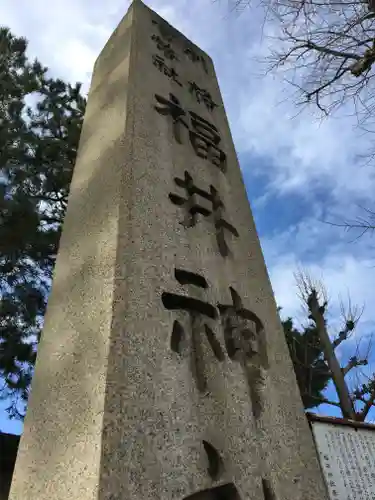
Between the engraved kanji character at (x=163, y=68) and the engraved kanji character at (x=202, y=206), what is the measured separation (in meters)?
1.18

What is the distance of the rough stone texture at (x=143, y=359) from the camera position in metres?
1.49

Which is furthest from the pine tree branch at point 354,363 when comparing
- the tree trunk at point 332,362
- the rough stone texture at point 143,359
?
the rough stone texture at point 143,359

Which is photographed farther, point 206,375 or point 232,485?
point 206,375

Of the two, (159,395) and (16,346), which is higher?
(16,346)

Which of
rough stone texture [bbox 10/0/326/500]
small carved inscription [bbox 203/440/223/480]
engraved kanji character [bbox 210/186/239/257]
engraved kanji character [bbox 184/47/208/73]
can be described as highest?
engraved kanji character [bbox 184/47/208/73]

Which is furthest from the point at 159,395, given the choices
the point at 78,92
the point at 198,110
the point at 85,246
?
the point at 78,92

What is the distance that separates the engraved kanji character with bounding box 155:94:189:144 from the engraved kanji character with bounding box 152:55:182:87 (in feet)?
1.32

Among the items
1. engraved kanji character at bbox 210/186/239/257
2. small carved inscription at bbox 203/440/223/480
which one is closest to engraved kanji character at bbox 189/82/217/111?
engraved kanji character at bbox 210/186/239/257

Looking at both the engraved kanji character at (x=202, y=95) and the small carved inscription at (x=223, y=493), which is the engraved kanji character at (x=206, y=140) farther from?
the small carved inscription at (x=223, y=493)

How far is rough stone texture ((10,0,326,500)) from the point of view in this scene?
1.49 meters

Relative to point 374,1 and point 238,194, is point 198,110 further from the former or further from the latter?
point 374,1

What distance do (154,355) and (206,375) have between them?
0.89 feet

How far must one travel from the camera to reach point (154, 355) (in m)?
1.73

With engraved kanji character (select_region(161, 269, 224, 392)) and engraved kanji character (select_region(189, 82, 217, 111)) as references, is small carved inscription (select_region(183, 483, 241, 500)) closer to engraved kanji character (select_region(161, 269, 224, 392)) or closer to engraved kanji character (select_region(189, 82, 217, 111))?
engraved kanji character (select_region(161, 269, 224, 392))
